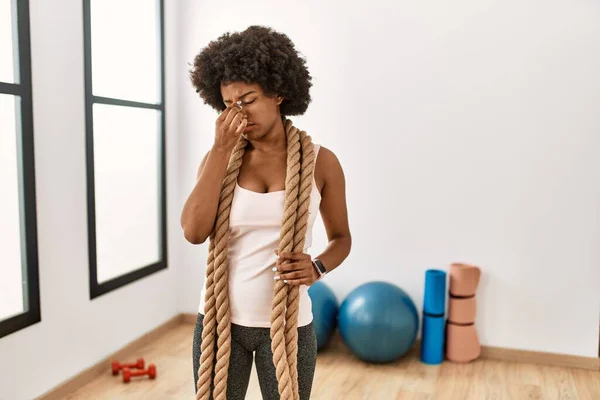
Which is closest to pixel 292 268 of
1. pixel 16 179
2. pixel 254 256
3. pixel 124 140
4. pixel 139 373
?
pixel 254 256

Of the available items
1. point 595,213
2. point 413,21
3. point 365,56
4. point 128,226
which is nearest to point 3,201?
point 128,226

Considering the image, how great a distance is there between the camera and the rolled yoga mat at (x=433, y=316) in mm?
3164

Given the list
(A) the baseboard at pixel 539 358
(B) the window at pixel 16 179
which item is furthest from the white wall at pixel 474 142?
(B) the window at pixel 16 179

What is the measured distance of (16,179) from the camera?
244cm

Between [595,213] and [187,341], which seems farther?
[187,341]

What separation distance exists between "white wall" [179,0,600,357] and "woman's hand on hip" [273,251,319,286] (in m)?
2.03

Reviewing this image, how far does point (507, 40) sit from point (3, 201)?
2.64 m

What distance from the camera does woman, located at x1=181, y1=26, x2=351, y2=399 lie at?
54.1 inches

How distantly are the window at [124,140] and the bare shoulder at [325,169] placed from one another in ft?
5.65

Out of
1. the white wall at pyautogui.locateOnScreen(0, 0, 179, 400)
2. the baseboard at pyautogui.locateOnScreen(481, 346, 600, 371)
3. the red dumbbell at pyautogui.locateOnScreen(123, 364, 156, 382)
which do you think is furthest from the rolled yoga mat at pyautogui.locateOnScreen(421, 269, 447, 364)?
the white wall at pyautogui.locateOnScreen(0, 0, 179, 400)

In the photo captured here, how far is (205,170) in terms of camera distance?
138 cm

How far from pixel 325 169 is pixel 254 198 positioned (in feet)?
0.74

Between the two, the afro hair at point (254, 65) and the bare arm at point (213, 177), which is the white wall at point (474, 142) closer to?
the afro hair at point (254, 65)

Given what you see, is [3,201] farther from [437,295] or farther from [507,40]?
[507,40]
